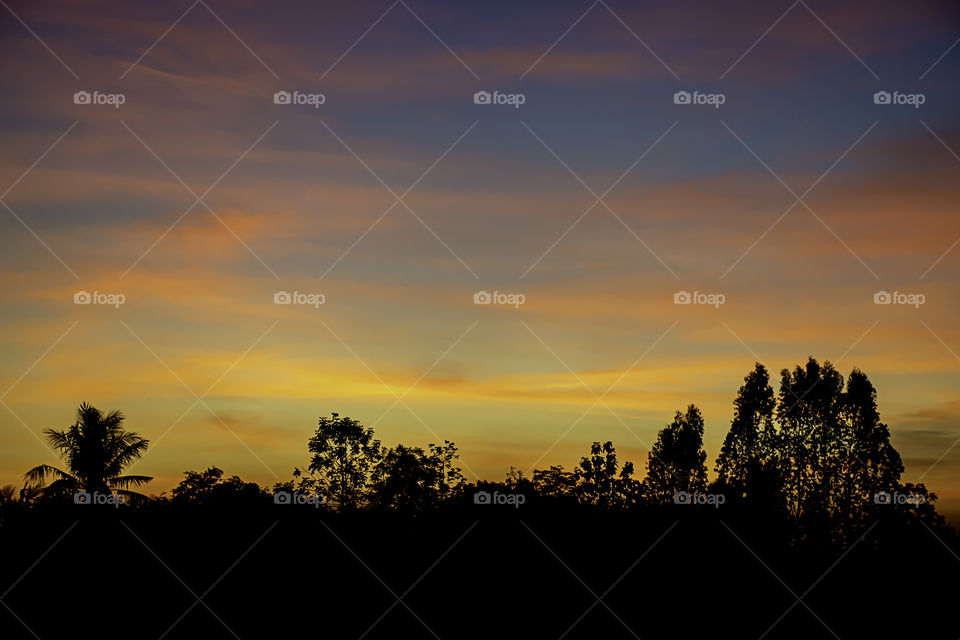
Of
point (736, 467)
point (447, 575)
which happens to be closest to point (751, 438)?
point (736, 467)

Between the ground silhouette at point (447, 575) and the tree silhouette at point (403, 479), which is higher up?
the tree silhouette at point (403, 479)

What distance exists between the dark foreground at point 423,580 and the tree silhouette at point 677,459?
23665 mm

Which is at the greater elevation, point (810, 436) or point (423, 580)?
point (810, 436)

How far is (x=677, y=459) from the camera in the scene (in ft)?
208

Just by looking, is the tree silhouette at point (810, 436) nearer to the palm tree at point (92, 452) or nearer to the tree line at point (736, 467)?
the tree line at point (736, 467)

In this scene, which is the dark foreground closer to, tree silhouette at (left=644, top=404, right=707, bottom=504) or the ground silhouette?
the ground silhouette

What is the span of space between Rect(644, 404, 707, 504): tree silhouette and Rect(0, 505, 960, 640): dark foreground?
77.6 feet

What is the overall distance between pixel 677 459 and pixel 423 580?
3228 centimetres

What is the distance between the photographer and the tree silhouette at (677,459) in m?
62.6

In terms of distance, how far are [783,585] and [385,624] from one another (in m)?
14.6

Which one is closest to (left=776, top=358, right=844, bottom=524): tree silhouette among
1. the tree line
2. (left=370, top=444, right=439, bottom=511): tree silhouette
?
the tree line

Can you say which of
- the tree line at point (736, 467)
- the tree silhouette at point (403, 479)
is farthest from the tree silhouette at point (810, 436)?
the tree silhouette at point (403, 479)

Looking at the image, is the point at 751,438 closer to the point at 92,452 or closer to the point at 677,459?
the point at 677,459

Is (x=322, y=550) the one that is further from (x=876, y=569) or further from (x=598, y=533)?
(x=876, y=569)
